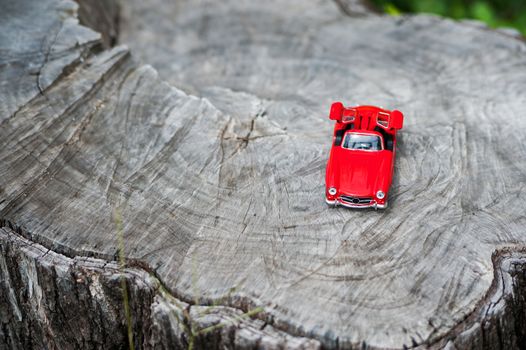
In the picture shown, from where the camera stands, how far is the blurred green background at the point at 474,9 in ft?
22.1

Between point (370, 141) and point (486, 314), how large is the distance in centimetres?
120

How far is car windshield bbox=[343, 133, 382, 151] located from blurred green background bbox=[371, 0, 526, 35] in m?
3.15

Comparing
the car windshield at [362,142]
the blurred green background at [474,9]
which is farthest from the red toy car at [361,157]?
the blurred green background at [474,9]

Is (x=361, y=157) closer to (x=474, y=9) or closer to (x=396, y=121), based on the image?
(x=396, y=121)

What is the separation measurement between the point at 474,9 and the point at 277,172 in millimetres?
4324

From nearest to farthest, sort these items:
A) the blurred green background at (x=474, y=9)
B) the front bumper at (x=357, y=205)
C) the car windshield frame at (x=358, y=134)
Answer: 1. the front bumper at (x=357, y=205)
2. the car windshield frame at (x=358, y=134)
3. the blurred green background at (x=474, y=9)

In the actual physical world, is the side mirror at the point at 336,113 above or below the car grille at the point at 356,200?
above

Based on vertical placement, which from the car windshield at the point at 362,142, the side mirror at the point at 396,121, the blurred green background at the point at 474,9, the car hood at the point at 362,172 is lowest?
the blurred green background at the point at 474,9

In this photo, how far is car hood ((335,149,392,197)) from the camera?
3.35 m

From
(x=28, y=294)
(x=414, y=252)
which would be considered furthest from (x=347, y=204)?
Answer: (x=28, y=294)

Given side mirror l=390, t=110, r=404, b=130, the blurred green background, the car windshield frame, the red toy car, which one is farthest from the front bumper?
the blurred green background

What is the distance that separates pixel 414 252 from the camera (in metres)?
3.12

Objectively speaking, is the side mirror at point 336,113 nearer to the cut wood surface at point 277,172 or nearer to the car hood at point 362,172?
the cut wood surface at point 277,172

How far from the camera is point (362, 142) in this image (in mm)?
3650
